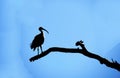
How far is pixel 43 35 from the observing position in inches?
550

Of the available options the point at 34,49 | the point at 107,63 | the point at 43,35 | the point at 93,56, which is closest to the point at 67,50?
the point at 93,56

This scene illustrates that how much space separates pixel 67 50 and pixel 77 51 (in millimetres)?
242

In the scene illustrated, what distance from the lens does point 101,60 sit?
441 centimetres

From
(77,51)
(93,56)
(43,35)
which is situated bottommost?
(93,56)

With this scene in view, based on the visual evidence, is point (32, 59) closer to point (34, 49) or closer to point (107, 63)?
point (107, 63)

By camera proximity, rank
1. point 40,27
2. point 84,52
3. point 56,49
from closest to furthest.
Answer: point 84,52 < point 56,49 < point 40,27

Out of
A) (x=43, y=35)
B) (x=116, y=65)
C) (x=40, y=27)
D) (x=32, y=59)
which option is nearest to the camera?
(x=116, y=65)

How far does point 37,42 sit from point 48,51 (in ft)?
24.8

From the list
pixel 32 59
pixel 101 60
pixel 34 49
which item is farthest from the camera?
pixel 34 49

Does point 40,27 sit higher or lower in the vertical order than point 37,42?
higher

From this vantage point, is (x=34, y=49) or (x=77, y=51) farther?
(x=34, y=49)

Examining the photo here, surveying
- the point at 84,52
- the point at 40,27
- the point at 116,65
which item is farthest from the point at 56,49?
the point at 40,27

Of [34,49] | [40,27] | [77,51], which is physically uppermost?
[40,27]

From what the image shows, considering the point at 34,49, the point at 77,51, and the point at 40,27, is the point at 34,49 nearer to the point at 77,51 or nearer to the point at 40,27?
the point at 40,27
